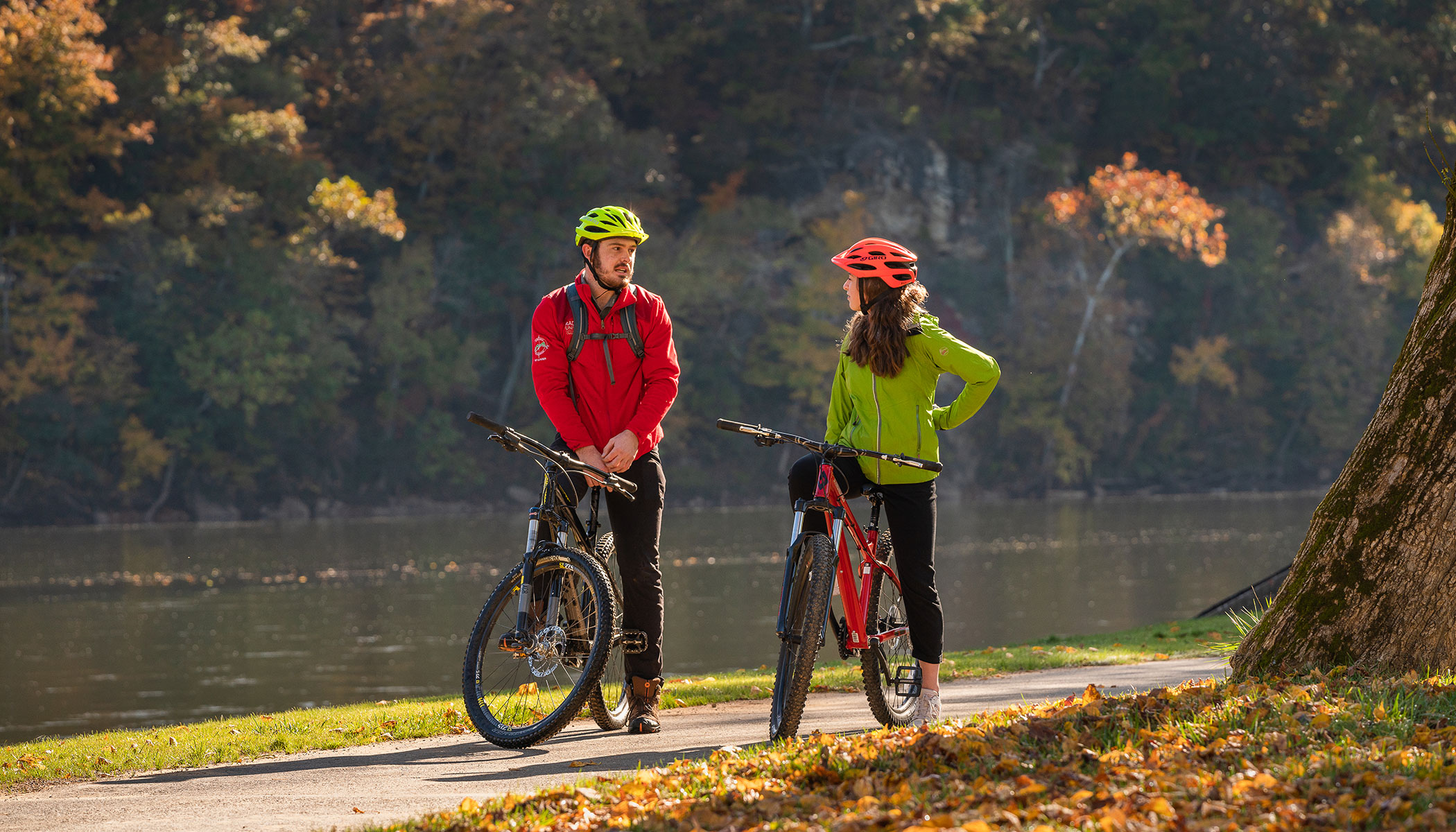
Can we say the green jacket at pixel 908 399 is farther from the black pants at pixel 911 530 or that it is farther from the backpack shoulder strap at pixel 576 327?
the backpack shoulder strap at pixel 576 327

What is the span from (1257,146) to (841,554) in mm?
58560

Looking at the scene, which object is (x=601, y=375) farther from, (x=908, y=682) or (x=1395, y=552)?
(x=1395, y=552)

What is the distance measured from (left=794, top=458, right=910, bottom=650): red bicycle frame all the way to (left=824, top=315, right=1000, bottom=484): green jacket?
0.72 ft

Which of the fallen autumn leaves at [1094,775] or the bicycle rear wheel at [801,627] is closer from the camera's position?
the fallen autumn leaves at [1094,775]

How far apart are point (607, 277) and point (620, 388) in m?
0.49

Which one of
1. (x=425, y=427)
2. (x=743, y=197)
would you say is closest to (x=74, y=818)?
(x=425, y=427)

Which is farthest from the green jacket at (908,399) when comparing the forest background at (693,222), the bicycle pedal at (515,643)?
the forest background at (693,222)

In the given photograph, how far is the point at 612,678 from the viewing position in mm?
6977

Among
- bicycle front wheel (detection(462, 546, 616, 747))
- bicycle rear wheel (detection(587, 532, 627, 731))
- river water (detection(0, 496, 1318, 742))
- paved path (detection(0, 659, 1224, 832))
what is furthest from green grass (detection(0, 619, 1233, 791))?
river water (detection(0, 496, 1318, 742))

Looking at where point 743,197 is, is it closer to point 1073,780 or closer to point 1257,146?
point 1257,146

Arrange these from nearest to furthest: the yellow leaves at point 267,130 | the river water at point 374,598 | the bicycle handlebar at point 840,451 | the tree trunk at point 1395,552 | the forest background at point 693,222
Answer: the tree trunk at point 1395,552
the bicycle handlebar at point 840,451
the river water at point 374,598
the forest background at point 693,222
the yellow leaves at point 267,130

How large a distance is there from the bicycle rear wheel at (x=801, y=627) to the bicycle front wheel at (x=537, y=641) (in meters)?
0.82

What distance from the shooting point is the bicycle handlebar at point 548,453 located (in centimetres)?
616

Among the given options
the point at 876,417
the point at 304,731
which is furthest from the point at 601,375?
the point at 304,731
